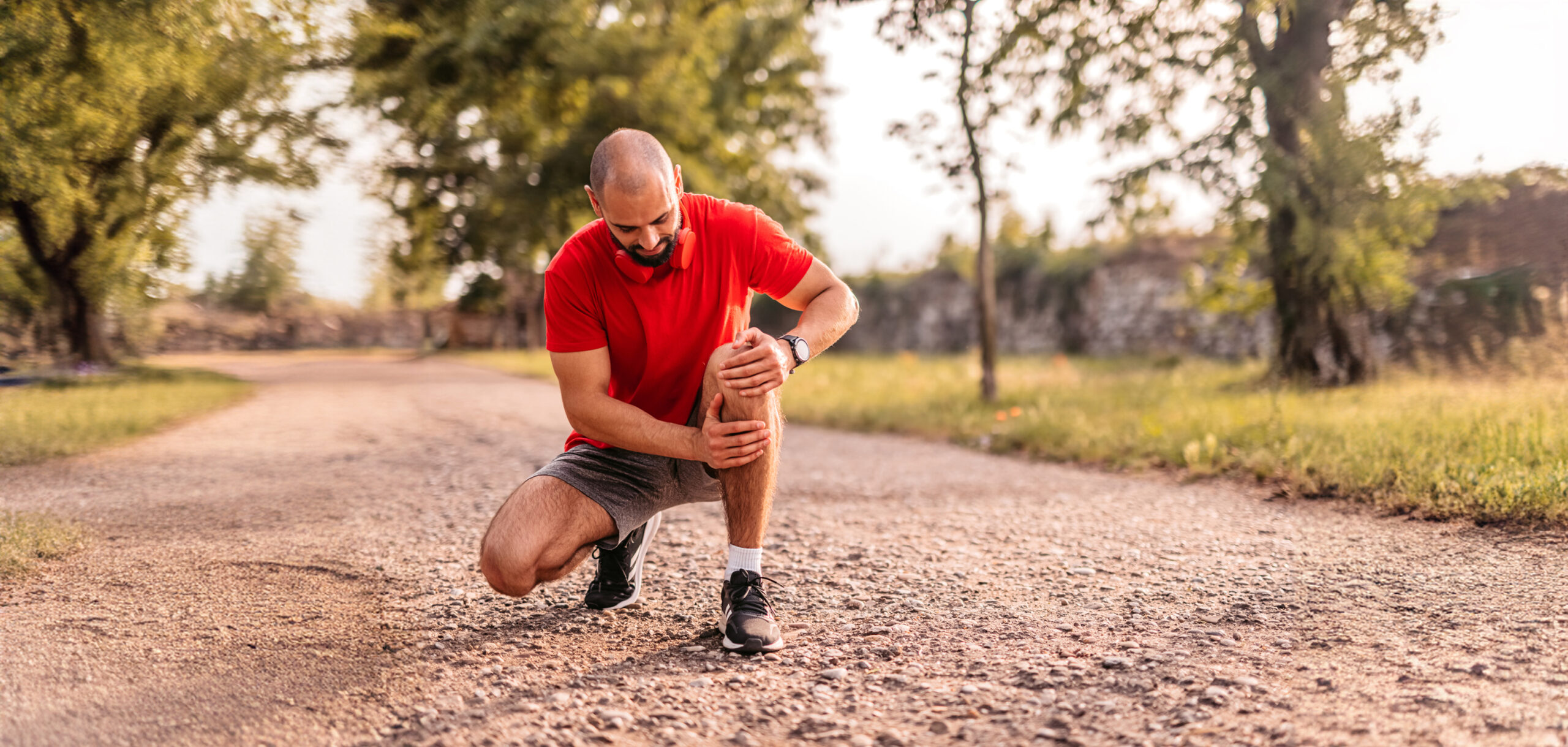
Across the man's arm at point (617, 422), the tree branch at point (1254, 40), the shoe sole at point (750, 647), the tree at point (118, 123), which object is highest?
the tree branch at point (1254, 40)

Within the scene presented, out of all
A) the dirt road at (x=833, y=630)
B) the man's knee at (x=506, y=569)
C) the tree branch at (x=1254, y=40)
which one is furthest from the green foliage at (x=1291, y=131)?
the man's knee at (x=506, y=569)

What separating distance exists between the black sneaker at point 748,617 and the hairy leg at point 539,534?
1.61 ft

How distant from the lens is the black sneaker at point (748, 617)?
2658 mm

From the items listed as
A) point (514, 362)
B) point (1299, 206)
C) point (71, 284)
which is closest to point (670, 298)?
point (71, 284)

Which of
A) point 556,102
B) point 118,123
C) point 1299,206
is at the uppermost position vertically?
point 556,102

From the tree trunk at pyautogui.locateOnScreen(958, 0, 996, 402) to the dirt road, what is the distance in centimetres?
409

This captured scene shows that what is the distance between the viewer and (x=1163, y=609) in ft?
9.62

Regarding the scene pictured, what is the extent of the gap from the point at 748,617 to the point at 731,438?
0.56 m

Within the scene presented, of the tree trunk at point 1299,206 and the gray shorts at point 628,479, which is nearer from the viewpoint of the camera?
the gray shorts at point 628,479

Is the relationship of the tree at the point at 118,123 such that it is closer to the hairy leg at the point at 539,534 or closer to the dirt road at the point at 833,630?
the dirt road at the point at 833,630

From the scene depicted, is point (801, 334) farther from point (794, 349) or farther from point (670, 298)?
point (670, 298)

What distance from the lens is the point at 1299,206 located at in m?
7.87

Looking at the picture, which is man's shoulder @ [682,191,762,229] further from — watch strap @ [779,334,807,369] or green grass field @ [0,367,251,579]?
green grass field @ [0,367,251,579]

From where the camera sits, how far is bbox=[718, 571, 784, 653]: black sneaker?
2.66 meters
